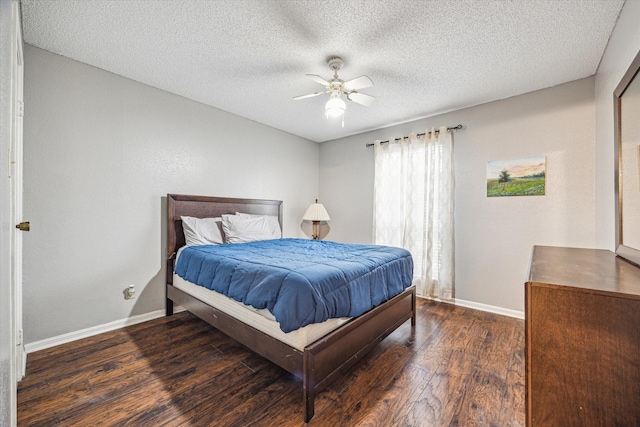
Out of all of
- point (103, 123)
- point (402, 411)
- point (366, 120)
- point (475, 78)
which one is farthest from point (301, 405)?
point (366, 120)

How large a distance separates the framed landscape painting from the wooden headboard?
313 cm

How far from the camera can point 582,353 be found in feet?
2.61

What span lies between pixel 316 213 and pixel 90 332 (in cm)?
317

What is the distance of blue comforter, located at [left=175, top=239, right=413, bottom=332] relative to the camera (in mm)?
1588

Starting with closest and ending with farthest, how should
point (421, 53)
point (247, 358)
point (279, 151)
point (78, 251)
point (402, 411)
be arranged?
point (402, 411)
point (247, 358)
point (421, 53)
point (78, 251)
point (279, 151)

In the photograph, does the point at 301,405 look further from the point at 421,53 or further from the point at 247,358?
the point at 421,53

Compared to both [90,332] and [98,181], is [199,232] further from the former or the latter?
[90,332]

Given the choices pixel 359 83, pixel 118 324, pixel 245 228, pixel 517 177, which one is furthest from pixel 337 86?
pixel 118 324

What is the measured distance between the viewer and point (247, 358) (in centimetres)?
215

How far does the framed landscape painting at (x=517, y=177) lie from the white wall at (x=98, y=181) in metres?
3.49

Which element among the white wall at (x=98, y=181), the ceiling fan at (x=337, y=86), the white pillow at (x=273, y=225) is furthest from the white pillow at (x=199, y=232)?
the ceiling fan at (x=337, y=86)

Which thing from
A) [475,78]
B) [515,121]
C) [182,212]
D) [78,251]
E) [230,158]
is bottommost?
[78,251]

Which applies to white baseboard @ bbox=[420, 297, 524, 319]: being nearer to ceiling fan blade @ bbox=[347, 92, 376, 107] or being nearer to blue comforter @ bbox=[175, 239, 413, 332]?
blue comforter @ bbox=[175, 239, 413, 332]

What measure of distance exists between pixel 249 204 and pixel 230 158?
70 centimetres
